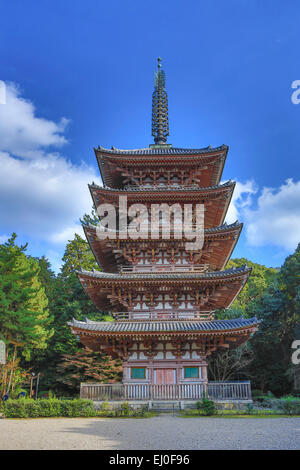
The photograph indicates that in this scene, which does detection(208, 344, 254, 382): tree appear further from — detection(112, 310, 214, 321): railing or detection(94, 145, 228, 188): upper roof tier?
detection(94, 145, 228, 188): upper roof tier

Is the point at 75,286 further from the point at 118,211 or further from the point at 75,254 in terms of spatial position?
the point at 118,211

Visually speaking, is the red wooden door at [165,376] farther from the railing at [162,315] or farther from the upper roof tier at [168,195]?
the upper roof tier at [168,195]

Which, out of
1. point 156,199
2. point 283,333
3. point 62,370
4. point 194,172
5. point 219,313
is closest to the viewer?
→ point 156,199

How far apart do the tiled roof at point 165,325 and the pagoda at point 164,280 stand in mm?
58

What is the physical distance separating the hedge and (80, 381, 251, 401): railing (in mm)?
3016

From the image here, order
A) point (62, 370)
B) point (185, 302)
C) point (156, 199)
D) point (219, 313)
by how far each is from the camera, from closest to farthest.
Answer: point (185, 302), point (156, 199), point (62, 370), point (219, 313)

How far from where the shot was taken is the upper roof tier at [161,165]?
25.4m

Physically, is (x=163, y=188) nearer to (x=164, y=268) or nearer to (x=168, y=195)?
(x=168, y=195)

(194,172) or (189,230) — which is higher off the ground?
(194,172)

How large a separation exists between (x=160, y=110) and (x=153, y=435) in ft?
97.0

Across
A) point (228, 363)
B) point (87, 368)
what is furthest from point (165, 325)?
point (228, 363)

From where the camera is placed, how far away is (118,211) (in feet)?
84.7
